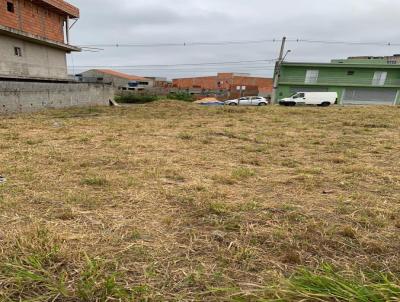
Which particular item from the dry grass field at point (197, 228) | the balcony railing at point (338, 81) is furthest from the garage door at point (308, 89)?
the dry grass field at point (197, 228)

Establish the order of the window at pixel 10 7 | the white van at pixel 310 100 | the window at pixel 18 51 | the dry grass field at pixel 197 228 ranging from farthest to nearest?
the white van at pixel 310 100
the window at pixel 18 51
the window at pixel 10 7
the dry grass field at pixel 197 228

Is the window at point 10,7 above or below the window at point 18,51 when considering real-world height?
above

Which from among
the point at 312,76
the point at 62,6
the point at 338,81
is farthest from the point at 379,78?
the point at 62,6

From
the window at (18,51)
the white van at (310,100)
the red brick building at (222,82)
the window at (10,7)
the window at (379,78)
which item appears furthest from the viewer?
the red brick building at (222,82)

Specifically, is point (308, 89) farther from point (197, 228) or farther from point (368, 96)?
point (197, 228)

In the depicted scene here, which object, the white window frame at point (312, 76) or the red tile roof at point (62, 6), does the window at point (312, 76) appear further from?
the red tile roof at point (62, 6)

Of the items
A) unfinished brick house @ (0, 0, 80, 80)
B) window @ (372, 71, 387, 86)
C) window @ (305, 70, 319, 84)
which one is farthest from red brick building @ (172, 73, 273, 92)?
unfinished brick house @ (0, 0, 80, 80)

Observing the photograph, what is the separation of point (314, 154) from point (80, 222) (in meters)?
4.58

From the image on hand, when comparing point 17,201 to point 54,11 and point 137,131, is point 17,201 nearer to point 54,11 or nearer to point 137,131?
point 137,131

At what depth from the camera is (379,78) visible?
3669 centimetres

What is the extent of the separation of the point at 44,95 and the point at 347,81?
34902mm

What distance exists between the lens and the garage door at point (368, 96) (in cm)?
3716

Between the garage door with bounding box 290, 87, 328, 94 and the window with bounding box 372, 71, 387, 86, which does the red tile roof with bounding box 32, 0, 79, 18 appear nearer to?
the garage door with bounding box 290, 87, 328, 94

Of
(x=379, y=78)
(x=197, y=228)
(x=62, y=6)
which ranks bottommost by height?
(x=197, y=228)
